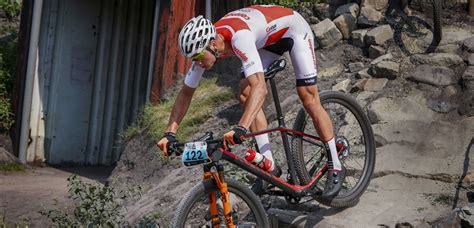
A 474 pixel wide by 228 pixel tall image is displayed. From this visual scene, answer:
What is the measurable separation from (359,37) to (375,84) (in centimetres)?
100

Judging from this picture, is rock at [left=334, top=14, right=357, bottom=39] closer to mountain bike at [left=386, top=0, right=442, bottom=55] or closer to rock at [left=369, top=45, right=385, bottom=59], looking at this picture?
mountain bike at [left=386, top=0, right=442, bottom=55]

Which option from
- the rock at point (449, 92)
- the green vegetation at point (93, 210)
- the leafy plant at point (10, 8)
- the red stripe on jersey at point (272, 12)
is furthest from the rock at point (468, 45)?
the leafy plant at point (10, 8)

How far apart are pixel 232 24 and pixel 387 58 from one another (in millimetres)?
3263

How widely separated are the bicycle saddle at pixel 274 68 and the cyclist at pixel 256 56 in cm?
11

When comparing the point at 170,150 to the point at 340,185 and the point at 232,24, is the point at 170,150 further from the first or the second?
the point at 340,185

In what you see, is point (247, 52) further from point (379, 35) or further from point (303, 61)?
point (379, 35)

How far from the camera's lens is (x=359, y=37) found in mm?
9688

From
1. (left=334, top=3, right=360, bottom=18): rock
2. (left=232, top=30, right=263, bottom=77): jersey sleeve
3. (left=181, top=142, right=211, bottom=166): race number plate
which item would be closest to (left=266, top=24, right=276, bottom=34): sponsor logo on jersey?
(left=232, top=30, right=263, bottom=77): jersey sleeve

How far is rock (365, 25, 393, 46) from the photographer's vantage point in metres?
9.48

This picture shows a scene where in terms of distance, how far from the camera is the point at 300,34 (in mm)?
6730

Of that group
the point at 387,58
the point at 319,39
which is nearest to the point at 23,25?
the point at 319,39

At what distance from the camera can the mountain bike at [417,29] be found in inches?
359

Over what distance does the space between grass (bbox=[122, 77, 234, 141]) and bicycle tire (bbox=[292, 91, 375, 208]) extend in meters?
2.95

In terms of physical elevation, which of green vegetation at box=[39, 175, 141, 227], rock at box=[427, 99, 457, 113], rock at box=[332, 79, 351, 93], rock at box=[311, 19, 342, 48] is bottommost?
green vegetation at box=[39, 175, 141, 227]
